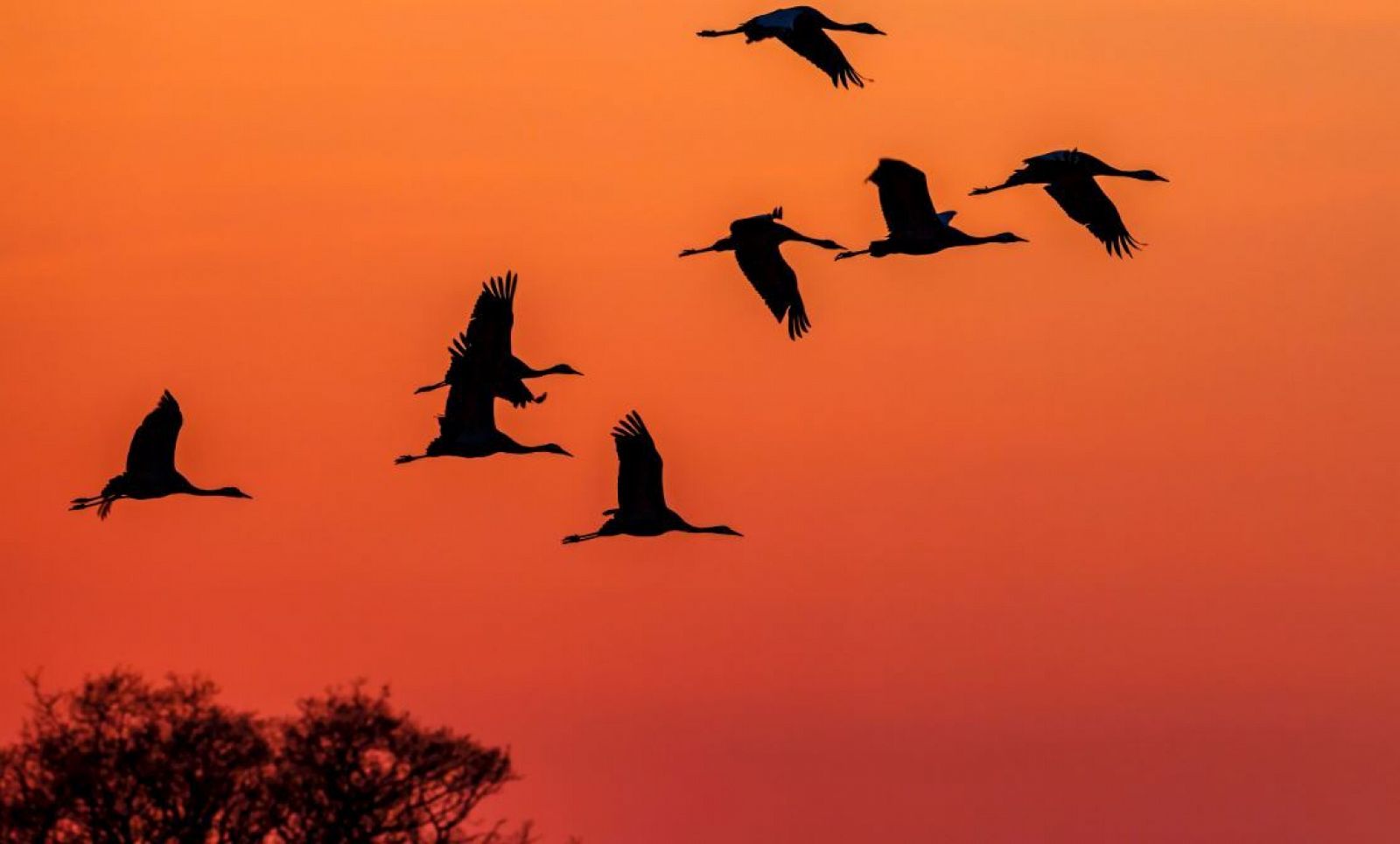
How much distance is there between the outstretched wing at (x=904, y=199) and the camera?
66.4 metres

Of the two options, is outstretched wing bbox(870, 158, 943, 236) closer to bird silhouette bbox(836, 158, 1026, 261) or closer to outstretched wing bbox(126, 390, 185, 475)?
bird silhouette bbox(836, 158, 1026, 261)

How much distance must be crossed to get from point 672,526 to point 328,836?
44.0 ft

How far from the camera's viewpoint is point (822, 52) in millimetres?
65812

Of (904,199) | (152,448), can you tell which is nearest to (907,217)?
(904,199)

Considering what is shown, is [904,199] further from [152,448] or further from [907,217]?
[152,448]

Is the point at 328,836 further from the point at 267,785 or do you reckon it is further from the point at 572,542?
the point at 572,542

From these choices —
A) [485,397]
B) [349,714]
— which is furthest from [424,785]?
[485,397]

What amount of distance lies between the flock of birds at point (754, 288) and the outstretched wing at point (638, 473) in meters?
0.01

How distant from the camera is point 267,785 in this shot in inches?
3140

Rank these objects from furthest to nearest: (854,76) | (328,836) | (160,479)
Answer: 1. (328,836)
2. (160,479)
3. (854,76)

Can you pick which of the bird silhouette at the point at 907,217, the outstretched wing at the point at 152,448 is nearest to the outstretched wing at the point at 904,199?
the bird silhouette at the point at 907,217

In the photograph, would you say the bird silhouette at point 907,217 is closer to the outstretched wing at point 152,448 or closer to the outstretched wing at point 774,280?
the outstretched wing at point 774,280

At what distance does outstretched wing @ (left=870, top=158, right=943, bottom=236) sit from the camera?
66.4 metres

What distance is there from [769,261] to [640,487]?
3559 mm
